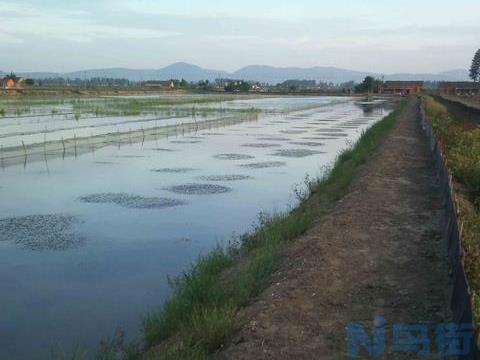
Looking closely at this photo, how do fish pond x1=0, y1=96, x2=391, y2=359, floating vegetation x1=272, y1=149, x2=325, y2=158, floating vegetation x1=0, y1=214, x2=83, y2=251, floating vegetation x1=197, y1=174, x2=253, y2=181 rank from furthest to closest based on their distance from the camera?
1. floating vegetation x1=272, y1=149, x2=325, y2=158
2. floating vegetation x1=197, y1=174, x2=253, y2=181
3. floating vegetation x1=0, y1=214, x2=83, y2=251
4. fish pond x1=0, y1=96, x2=391, y2=359

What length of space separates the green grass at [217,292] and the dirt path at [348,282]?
17 cm

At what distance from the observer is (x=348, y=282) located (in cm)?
564

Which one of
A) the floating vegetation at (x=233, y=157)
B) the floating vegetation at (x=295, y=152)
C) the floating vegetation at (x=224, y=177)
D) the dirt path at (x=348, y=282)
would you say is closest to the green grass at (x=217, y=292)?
the dirt path at (x=348, y=282)

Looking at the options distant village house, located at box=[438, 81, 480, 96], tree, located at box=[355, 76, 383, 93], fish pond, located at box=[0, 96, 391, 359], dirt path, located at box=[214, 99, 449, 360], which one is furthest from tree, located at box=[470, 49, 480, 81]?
dirt path, located at box=[214, 99, 449, 360]

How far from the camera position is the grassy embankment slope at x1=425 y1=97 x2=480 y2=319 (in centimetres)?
505

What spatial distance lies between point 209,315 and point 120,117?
3112 cm

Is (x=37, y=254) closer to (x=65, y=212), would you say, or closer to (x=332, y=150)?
(x=65, y=212)

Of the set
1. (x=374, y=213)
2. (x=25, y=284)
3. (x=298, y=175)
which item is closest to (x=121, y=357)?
(x=25, y=284)

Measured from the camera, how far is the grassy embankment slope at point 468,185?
5051 mm

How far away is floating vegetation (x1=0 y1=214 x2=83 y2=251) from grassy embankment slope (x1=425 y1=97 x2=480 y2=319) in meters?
5.59

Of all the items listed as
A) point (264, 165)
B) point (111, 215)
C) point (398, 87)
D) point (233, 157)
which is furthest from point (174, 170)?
point (398, 87)

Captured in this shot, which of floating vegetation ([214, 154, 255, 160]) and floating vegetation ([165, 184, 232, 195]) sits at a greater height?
floating vegetation ([214, 154, 255, 160])

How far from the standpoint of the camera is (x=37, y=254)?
7.76 meters

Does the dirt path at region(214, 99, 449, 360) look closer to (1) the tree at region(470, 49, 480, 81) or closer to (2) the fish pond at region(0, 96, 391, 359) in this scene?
(2) the fish pond at region(0, 96, 391, 359)
